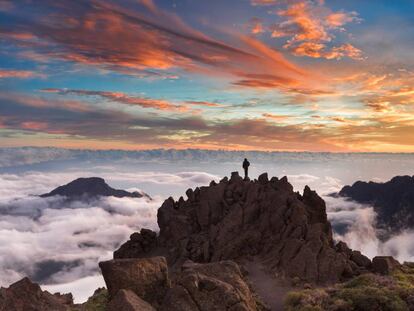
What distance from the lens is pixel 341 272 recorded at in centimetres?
6009

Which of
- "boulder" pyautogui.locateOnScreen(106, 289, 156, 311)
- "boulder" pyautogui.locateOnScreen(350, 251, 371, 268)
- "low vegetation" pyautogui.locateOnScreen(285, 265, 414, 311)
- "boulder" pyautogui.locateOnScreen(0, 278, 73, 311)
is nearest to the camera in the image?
"boulder" pyautogui.locateOnScreen(106, 289, 156, 311)

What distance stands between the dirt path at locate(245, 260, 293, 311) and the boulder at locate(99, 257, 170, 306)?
67.9ft

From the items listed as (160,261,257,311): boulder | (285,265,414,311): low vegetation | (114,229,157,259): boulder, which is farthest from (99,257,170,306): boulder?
(114,229,157,259): boulder

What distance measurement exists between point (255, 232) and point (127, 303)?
49461mm

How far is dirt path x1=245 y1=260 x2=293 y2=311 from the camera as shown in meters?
49.1

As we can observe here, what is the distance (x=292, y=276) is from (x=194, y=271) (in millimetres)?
34997

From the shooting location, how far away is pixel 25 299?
26.9 metres

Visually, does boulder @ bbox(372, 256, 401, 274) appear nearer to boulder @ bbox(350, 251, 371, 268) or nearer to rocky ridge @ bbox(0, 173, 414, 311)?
rocky ridge @ bbox(0, 173, 414, 311)

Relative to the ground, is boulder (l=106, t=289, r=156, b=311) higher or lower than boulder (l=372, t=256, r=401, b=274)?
higher

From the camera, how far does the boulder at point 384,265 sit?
202 feet

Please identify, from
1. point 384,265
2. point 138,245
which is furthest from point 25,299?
point 138,245

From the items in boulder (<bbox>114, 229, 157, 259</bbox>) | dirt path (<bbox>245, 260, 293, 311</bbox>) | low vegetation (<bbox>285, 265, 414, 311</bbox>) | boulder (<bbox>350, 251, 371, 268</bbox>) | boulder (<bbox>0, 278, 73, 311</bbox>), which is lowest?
boulder (<bbox>114, 229, 157, 259</bbox>)

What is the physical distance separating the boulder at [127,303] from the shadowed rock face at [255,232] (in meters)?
38.9

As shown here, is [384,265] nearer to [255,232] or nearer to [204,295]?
[255,232]
